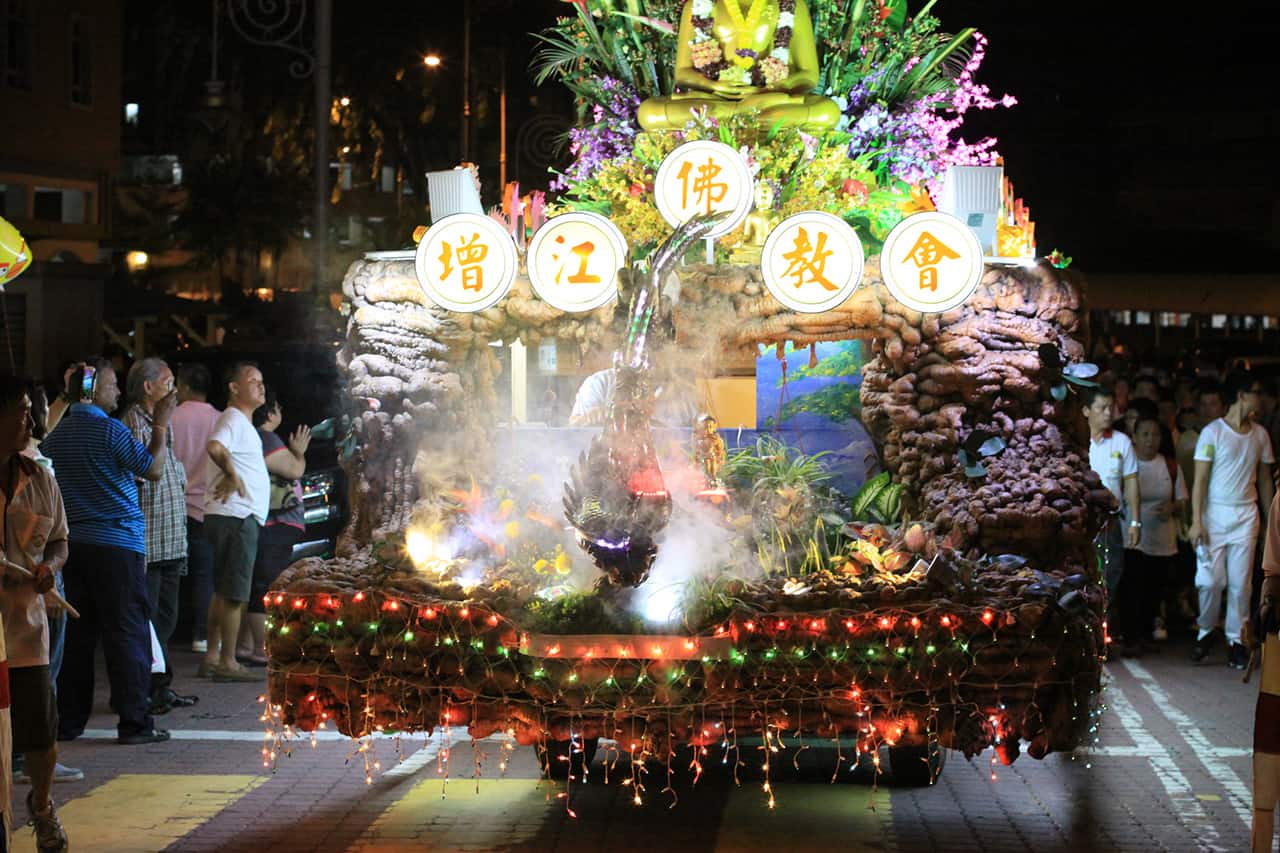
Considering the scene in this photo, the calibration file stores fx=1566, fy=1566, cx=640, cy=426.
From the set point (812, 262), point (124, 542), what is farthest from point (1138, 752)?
point (124, 542)

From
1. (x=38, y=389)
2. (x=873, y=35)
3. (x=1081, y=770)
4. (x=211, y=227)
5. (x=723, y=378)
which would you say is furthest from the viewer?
(x=211, y=227)


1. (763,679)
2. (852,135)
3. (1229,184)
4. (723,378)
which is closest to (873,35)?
(852,135)

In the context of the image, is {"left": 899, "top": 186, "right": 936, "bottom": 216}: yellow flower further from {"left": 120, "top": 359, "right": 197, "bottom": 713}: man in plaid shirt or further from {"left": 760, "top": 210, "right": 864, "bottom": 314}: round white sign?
→ {"left": 120, "top": 359, "right": 197, "bottom": 713}: man in plaid shirt

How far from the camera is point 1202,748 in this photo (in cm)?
969

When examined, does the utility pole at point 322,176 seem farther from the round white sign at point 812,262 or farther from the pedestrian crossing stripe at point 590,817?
the round white sign at point 812,262

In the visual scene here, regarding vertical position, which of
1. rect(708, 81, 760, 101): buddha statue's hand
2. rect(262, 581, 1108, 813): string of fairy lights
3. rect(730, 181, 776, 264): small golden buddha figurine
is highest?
rect(708, 81, 760, 101): buddha statue's hand

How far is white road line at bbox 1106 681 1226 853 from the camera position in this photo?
7.63 m

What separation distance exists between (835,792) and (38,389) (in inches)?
189

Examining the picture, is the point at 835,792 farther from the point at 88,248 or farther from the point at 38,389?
the point at 88,248

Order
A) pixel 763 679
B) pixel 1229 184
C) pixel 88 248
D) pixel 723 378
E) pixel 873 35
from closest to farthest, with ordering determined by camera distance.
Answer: pixel 763 679, pixel 723 378, pixel 873 35, pixel 88 248, pixel 1229 184

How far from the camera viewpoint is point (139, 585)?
9281 mm

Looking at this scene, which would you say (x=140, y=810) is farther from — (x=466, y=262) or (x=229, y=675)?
(x=229, y=675)

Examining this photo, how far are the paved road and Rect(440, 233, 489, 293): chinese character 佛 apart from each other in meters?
2.44

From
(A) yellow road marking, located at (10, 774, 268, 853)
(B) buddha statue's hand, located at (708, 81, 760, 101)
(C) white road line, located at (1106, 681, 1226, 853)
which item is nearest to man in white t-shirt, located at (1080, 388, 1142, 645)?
(C) white road line, located at (1106, 681, 1226, 853)
